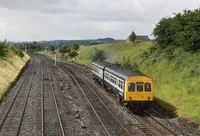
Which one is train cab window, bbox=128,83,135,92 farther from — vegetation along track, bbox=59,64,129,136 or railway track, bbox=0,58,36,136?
railway track, bbox=0,58,36,136

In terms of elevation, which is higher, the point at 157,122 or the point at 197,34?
the point at 197,34

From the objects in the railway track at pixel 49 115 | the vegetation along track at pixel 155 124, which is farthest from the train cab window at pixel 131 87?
the railway track at pixel 49 115

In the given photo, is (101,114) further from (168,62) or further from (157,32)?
(157,32)

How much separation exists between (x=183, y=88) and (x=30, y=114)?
509 inches

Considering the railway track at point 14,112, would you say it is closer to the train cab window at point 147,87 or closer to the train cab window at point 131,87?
the train cab window at point 131,87

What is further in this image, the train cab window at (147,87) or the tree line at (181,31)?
the tree line at (181,31)

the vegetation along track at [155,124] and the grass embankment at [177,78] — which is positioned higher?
the grass embankment at [177,78]

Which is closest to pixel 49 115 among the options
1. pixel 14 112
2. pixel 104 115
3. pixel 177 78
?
pixel 14 112

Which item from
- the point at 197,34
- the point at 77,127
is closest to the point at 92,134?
the point at 77,127

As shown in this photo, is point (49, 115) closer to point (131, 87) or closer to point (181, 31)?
point (131, 87)

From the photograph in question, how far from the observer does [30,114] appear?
25.0 m

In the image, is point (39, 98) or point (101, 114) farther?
point (39, 98)

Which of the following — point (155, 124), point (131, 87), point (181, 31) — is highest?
point (181, 31)

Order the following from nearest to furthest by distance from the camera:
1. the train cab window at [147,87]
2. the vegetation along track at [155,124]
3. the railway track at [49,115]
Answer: the railway track at [49,115] < the vegetation along track at [155,124] < the train cab window at [147,87]
